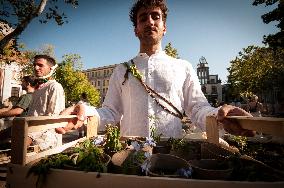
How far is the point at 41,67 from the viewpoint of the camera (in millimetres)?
4121

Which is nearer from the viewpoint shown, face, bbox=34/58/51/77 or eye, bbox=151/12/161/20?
eye, bbox=151/12/161/20

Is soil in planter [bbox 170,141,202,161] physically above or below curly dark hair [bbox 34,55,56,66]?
below

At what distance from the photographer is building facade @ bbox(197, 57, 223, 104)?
282ft

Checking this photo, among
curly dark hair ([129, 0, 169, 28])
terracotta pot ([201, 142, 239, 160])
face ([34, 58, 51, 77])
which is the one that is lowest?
terracotta pot ([201, 142, 239, 160])

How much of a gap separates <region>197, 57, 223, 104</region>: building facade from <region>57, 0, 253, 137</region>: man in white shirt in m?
85.5

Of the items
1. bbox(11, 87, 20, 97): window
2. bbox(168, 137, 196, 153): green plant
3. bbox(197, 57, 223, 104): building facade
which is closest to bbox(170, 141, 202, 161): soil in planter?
bbox(168, 137, 196, 153): green plant

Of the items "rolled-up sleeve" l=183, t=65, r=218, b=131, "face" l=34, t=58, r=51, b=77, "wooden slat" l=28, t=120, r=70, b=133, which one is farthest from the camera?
"face" l=34, t=58, r=51, b=77

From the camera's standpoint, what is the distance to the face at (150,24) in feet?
7.41

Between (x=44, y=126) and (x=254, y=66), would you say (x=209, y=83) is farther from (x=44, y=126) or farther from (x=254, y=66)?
(x=44, y=126)

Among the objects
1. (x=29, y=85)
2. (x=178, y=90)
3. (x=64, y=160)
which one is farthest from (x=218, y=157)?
(x=29, y=85)

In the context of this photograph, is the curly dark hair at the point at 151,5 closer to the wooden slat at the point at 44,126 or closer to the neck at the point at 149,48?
the neck at the point at 149,48

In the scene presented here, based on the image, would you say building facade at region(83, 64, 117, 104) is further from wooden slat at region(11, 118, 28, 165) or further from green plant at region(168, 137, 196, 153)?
wooden slat at region(11, 118, 28, 165)

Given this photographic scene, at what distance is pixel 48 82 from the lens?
387cm

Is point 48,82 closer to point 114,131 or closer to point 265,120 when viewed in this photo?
Result: point 114,131
